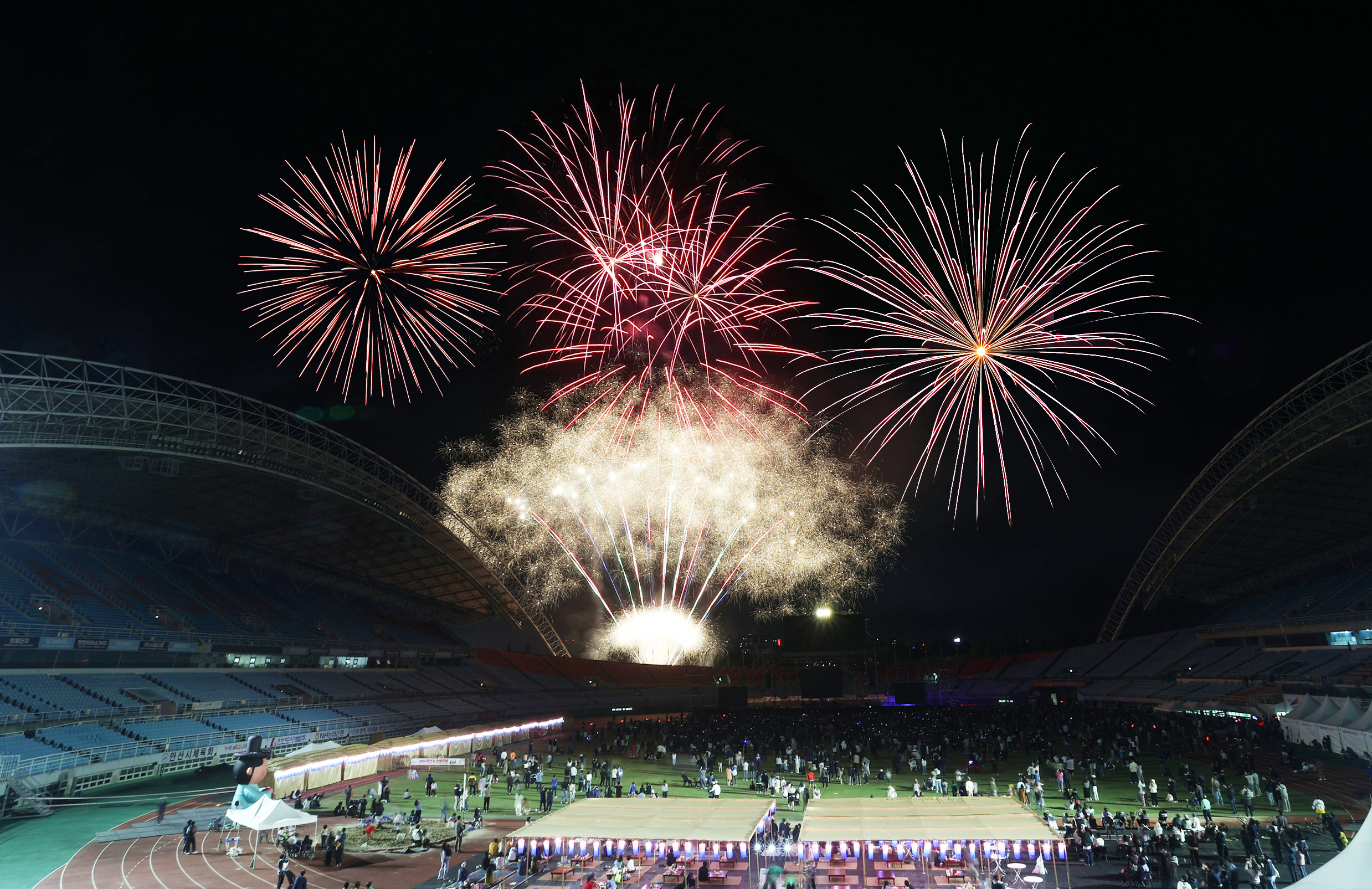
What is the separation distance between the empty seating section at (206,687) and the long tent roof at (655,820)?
25.5 meters

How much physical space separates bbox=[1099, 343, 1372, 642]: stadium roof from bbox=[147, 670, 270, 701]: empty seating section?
51.0 m

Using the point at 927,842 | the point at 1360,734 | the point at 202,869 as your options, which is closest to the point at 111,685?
the point at 202,869

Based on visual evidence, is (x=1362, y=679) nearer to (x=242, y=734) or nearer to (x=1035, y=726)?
(x=1035, y=726)

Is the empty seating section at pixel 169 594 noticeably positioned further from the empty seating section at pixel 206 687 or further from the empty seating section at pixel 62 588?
the empty seating section at pixel 62 588

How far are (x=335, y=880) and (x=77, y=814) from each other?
1185 cm

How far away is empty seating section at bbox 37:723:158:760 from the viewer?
26.5 metres

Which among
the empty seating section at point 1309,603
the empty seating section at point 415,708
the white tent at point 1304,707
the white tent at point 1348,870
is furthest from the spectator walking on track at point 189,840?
the empty seating section at point 1309,603

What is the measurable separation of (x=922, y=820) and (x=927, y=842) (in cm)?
80

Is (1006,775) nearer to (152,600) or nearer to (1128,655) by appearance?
(1128,655)

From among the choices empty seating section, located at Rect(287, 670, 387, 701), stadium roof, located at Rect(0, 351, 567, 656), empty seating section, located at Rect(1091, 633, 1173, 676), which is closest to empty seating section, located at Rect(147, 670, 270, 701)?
empty seating section, located at Rect(287, 670, 387, 701)

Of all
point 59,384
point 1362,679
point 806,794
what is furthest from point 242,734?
point 1362,679

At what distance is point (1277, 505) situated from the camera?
44438 mm

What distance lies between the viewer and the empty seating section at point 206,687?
34312 millimetres

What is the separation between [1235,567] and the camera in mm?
52938
